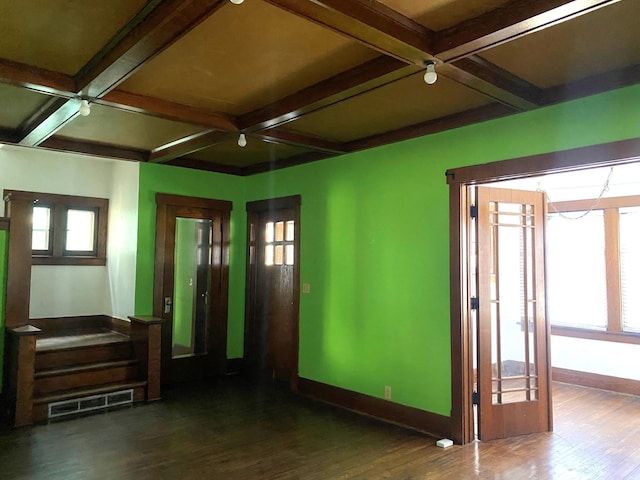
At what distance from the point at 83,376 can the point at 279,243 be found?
250cm

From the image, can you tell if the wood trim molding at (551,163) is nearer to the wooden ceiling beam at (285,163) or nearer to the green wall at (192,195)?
the wooden ceiling beam at (285,163)

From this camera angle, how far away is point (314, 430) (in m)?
4.09

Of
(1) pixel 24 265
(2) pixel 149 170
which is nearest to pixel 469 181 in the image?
(2) pixel 149 170

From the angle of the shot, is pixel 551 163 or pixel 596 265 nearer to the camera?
pixel 551 163

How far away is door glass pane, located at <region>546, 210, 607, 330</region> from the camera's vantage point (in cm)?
595

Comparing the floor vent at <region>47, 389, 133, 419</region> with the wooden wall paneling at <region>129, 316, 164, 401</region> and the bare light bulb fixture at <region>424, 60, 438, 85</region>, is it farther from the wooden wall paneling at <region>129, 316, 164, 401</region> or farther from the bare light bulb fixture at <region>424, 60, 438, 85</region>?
the bare light bulb fixture at <region>424, 60, 438, 85</region>

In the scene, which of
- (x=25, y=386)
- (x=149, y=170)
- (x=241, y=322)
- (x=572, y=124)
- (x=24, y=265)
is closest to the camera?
(x=572, y=124)

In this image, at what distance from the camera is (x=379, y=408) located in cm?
445

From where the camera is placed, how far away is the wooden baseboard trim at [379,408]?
4.00m

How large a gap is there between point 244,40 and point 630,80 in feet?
7.75

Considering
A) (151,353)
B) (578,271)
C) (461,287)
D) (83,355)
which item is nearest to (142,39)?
(461,287)

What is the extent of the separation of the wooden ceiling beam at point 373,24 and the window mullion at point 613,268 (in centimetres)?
437

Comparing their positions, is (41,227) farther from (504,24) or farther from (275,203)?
(504,24)

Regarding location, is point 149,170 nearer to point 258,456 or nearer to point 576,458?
point 258,456
